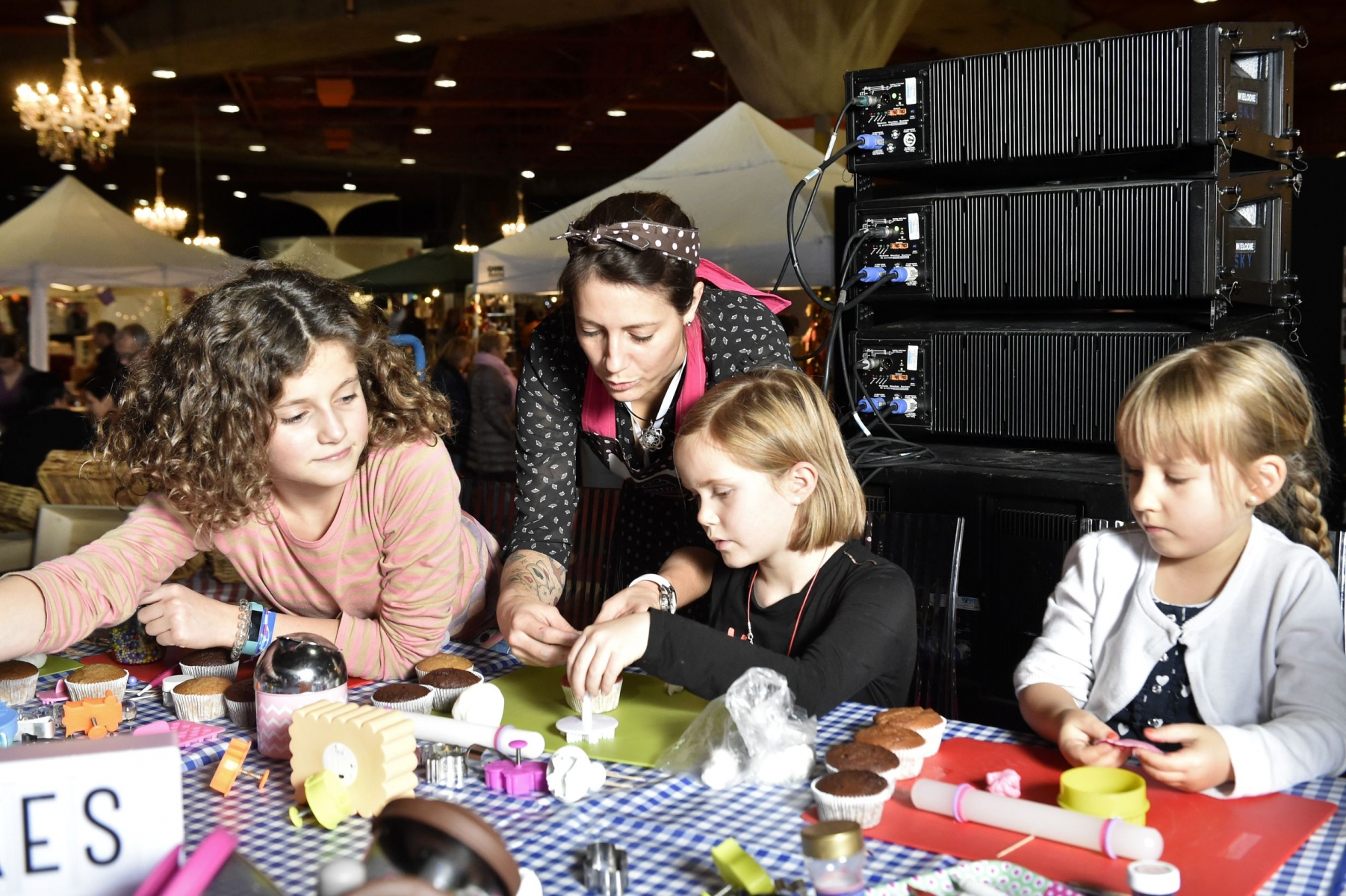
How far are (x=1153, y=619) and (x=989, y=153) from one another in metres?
1.08

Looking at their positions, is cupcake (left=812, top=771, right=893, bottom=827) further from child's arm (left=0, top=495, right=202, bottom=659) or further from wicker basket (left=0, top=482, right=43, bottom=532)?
wicker basket (left=0, top=482, right=43, bottom=532)

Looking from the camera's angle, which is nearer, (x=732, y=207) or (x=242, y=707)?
(x=242, y=707)

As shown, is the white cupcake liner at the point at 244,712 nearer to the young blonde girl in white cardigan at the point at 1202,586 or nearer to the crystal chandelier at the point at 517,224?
the young blonde girl in white cardigan at the point at 1202,586

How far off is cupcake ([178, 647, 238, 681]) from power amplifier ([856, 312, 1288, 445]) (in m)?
1.38

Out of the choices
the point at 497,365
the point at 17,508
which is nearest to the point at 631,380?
the point at 17,508

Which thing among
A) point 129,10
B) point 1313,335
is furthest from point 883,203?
point 129,10

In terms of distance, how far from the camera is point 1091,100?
2.04 meters

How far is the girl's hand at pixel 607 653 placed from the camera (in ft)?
4.34

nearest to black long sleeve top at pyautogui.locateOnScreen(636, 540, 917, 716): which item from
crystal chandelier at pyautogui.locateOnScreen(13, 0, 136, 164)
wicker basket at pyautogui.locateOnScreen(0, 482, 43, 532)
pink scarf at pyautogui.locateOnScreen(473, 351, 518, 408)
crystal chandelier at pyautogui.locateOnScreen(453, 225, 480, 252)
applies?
wicker basket at pyautogui.locateOnScreen(0, 482, 43, 532)

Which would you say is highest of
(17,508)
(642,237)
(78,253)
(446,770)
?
(78,253)

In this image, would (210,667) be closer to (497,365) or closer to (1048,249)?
(1048,249)

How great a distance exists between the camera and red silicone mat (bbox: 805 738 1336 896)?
96 centimetres

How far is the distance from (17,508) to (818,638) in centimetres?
441

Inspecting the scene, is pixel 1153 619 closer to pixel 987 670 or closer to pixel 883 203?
pixel 987 670
